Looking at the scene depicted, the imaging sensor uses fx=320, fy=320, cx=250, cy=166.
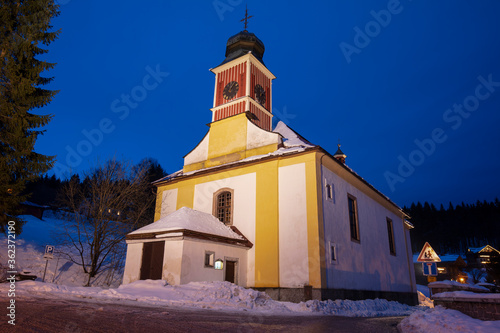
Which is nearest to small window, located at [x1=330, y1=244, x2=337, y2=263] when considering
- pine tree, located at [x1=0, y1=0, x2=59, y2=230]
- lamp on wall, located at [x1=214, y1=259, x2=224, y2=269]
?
lamp on wall, located at [x1=214, y1=259, x2=224, y2=269]

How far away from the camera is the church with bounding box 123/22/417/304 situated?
13.9 metres

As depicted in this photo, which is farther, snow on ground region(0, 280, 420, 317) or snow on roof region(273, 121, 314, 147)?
snow on roof region(273, 121, 314, 147)

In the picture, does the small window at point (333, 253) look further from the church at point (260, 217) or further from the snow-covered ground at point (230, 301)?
the snow-covered ground at point (230, 301)

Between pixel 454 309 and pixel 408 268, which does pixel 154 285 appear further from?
pixel 408 268

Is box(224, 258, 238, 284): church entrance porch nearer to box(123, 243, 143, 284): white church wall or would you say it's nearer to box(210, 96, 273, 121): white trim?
box(123, 243, 143, 284): white church wall

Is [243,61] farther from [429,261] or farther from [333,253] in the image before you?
[429,261]

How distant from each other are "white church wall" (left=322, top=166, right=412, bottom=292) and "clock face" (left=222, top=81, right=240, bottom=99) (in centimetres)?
850

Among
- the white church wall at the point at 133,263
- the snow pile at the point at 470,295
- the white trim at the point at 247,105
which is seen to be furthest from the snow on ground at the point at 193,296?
the white trim at the point at 247,105

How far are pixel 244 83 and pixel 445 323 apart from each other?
694 inches

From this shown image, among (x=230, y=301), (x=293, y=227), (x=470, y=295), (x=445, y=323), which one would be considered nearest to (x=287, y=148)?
(x=293, y=227)

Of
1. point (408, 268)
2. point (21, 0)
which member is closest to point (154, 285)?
point (21, 0)

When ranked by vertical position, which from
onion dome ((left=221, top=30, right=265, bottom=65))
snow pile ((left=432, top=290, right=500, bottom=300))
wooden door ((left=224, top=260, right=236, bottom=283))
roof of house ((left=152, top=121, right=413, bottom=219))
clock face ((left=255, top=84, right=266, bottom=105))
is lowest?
snow pile ((left=432, top=290, right=500, bottom=300))

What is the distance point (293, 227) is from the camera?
1471 cm

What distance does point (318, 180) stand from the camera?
14906mm
